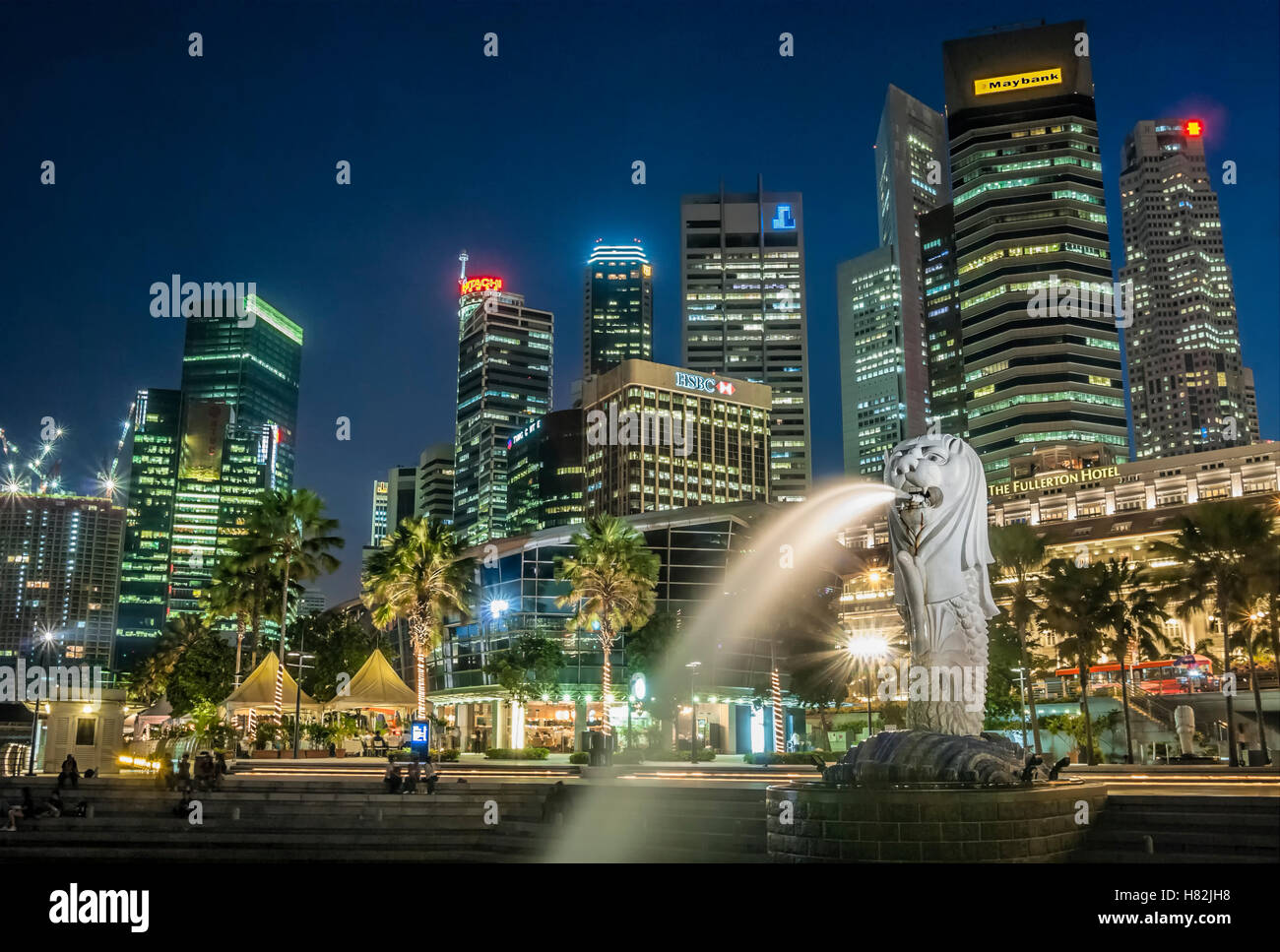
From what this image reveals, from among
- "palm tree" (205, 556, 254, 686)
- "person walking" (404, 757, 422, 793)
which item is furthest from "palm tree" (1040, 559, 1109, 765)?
"palm tree" (205, 556, 254, 686)

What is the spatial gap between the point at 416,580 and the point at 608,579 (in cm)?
991

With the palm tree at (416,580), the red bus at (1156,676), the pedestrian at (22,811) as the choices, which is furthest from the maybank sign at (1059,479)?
the pedestrian at (22,811)

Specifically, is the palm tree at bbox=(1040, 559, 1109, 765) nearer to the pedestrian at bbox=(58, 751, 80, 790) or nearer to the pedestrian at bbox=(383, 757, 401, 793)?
the pedestrian at bbox=(383, 757, 401, 793)

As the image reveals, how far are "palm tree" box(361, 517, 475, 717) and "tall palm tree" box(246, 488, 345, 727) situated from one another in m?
2.80

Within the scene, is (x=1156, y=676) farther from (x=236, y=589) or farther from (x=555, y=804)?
(x=555, y=804)

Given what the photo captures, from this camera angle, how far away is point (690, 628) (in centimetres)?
7375

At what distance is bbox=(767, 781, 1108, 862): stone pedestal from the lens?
17.5 m

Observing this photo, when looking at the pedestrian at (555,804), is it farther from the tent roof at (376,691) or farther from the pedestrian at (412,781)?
the tent roof at (376,691)

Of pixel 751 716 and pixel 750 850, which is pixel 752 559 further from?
pixel 750 850

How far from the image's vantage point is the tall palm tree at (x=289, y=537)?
2221 inches

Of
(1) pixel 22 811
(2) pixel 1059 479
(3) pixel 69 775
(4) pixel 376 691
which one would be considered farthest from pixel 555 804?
(2) pixel 1059 479

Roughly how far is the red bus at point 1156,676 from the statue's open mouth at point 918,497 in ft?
196
